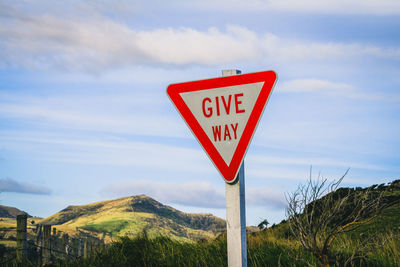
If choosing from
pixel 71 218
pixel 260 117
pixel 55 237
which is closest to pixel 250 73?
pixel 260 117

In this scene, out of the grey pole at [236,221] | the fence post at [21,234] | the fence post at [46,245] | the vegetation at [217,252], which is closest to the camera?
the grey pole at [236,221]

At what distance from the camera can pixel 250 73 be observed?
4.41m

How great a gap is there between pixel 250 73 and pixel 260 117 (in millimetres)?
502

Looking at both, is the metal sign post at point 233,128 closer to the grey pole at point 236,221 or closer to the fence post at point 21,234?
the grey pole at point 236,221

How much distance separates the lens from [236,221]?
4.32m

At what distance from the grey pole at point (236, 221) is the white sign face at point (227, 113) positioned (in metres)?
0.28

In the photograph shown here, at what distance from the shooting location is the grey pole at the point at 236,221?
4.30 m

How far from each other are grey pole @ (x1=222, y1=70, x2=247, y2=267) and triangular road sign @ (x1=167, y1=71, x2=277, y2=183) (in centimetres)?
11

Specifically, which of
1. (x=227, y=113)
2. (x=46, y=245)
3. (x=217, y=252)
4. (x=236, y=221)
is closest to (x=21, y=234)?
(x=46, y=245)

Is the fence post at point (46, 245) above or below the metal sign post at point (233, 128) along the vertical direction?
below

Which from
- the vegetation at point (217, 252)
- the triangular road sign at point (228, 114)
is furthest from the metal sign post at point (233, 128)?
the vegetation at point (217, 252)

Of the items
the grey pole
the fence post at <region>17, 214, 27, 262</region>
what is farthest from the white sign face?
the fence post at <region>17, 214, 27, 262</region>

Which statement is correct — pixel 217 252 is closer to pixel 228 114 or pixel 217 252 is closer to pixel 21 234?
pixel 21 234

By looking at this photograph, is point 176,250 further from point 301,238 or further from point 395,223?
point 395,223
